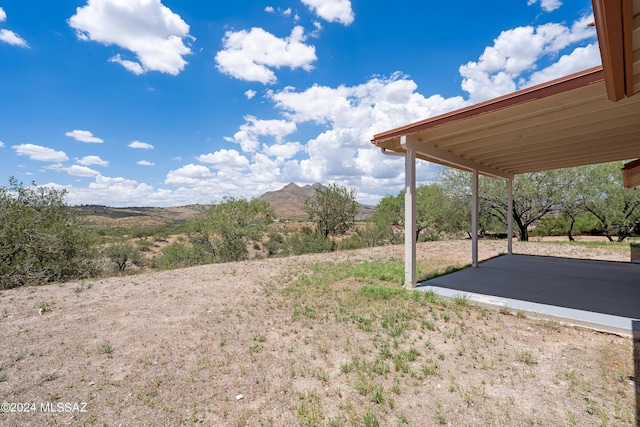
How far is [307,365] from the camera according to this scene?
2.77 meters

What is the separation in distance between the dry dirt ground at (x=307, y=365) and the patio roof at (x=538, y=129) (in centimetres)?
272

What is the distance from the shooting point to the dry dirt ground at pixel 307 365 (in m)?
2.10

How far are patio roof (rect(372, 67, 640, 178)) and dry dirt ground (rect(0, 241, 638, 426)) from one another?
272 centimetres

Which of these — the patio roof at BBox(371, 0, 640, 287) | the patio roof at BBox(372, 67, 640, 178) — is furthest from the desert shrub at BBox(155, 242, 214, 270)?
the patio roof at BBox(372, 67, 640, 178)

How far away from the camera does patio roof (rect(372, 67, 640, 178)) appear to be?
329cm

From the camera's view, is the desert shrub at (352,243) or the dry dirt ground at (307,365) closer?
the dry dirt ground at (307,365)

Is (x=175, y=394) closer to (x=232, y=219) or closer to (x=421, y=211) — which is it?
(x=232, y=219)

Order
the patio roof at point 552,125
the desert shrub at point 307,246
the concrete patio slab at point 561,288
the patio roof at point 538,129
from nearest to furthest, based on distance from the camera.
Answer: the patio roof at point 552,125 → the patio roof at point 538,129 → the concrete patio slab at point 561,288 → the desert shrub at point 307,246

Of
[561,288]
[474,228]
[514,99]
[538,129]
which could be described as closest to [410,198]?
[514,99]

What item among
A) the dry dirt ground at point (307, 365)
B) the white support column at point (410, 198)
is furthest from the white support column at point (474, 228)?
the dry dirt ground at point (307, 365)

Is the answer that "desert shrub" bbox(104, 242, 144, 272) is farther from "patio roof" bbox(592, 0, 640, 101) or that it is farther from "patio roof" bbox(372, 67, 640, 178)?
"patio roof" bbox(592, 0, 640, 101)

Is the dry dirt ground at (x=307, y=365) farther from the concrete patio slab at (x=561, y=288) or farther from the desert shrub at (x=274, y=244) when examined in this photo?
the desert shrub at (x=274, y=244)

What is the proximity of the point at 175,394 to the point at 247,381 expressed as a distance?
603mm

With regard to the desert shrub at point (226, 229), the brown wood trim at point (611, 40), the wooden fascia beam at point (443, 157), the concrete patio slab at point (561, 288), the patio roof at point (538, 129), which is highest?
the patio roof at point (538, 129)
